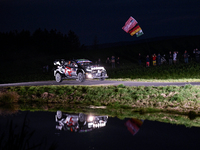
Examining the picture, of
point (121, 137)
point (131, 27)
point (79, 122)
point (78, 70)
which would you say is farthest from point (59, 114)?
point (131, 27)

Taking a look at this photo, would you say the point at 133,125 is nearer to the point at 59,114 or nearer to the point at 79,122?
the point at 79,122

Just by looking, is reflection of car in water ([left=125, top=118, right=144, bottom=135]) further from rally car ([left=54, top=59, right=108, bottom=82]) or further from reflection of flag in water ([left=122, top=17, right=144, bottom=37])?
reflection of flag in water ([left=122, top=17, right=144, bottom=37])

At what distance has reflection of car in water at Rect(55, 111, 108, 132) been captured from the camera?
34.4ft

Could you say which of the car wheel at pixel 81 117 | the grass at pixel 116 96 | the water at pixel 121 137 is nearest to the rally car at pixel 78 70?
the grass at pixel 116 96

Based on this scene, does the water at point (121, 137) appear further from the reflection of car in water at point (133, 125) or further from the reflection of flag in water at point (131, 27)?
the reflection of flag in water at point (131, 27)

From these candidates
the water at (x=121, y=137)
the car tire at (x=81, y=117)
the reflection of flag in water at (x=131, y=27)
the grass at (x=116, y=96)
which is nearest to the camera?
the water at (x=121, y=137)

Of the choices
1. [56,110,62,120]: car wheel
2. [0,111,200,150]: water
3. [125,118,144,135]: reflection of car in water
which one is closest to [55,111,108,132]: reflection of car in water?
[56,110,62,120]: car wheel

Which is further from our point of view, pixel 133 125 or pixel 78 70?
pixel 78 70

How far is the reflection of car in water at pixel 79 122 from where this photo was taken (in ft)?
34.4

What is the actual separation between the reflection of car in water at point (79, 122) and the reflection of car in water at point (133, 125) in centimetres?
84

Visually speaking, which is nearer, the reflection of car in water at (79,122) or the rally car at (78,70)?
the reflection of car in water at (79,122)

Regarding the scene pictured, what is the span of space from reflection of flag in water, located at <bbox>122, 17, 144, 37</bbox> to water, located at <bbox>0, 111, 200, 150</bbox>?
24557 millimetres

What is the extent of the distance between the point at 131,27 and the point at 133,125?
83.1ft

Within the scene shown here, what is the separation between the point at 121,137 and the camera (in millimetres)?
9055
